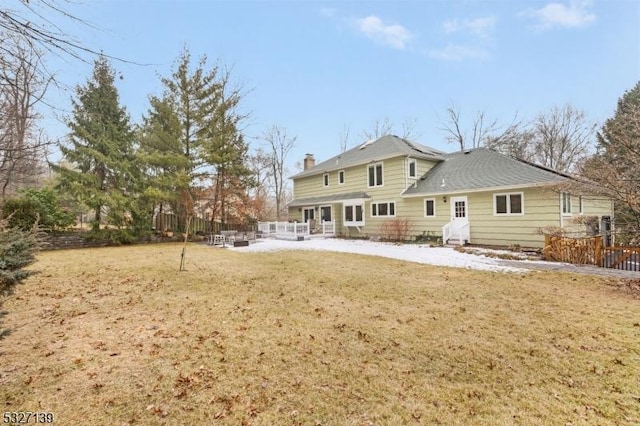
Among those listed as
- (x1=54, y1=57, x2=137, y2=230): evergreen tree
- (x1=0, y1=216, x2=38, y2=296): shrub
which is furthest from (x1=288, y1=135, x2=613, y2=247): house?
(x1=0, y1=216, x2=38, y2=296): shrub

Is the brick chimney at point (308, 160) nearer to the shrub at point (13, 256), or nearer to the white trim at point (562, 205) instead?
the white trim at point (562, 205)

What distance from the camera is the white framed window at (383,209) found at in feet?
64.8

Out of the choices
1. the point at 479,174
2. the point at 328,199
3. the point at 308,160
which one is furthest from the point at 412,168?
the point at 308,160

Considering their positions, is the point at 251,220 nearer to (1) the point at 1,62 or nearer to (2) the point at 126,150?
(2) the point at 126,150

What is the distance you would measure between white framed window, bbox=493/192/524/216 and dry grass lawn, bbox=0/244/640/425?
24.4 ft

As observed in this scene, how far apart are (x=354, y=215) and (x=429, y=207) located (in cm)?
560

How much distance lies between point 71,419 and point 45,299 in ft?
16.6

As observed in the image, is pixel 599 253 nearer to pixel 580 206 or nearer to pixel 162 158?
pixel 580 206

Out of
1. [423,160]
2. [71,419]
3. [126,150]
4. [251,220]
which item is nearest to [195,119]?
[126,150]

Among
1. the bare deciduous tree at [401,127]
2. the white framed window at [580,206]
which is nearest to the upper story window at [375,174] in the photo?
the white framed window at [580,206]

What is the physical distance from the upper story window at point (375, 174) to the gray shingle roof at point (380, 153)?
0.56 metres

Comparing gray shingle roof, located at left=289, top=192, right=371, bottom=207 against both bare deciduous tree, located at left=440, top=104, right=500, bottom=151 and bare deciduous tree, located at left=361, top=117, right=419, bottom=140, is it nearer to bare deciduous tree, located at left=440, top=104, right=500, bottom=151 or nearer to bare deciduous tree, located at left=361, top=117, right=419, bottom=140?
bare deciduous tree, located at left=361, top=117, right=419, bottom=140

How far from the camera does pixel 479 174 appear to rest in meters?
16.4

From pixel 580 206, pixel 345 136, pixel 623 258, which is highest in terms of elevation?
pixel 345 136
